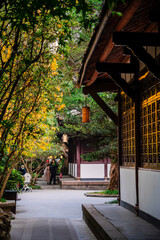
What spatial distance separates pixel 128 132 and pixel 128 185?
144 centimetres

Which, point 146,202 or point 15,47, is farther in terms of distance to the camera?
point 146,202

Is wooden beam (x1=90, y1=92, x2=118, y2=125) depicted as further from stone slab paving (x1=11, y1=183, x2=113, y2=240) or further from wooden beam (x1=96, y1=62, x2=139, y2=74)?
stone slab paving (x1=11, y1=183, x2=113, y2=240)

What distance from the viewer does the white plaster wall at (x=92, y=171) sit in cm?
2850

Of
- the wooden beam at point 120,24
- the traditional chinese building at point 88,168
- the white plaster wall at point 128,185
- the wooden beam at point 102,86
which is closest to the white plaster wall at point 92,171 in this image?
the traditional chinese building at point 88,168

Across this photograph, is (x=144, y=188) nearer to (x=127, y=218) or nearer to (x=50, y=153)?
(x=127, y=218)

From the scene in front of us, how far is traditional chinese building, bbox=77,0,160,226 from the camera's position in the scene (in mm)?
6730

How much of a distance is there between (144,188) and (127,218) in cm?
84

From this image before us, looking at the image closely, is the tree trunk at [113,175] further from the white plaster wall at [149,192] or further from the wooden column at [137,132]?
the white plaster wall at [149,192]

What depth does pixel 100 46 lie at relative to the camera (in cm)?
762

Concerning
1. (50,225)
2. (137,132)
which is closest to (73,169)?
(50,225)

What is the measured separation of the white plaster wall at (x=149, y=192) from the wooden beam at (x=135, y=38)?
7.96ft

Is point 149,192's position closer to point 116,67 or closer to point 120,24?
point 116,67

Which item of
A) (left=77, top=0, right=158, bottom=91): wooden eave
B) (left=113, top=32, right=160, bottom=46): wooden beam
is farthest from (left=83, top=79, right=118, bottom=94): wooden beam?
(left=113, top=32, right=160, bottom=46): wooden beam

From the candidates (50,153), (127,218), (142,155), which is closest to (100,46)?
(142,155)
